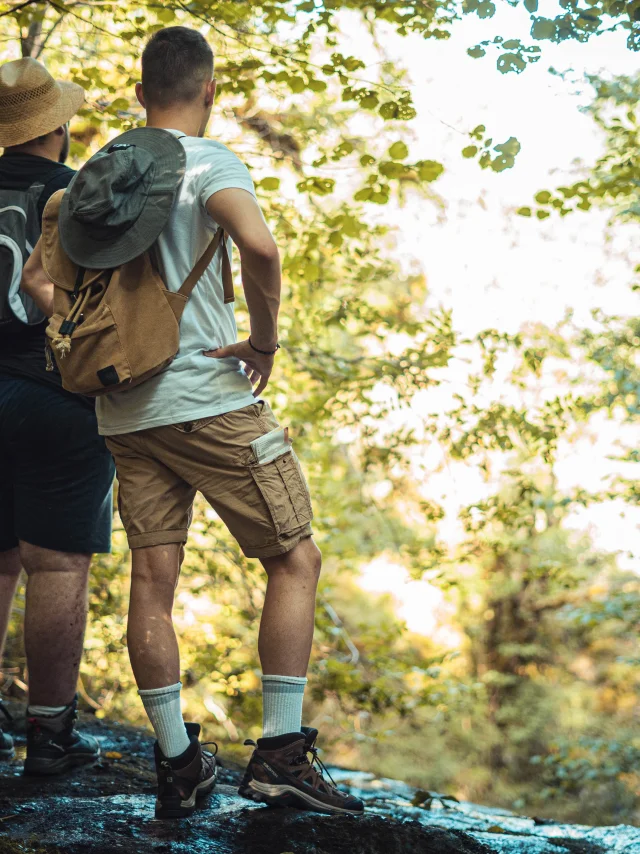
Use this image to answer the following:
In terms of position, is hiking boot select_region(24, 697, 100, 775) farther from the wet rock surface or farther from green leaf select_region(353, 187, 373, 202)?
green leaf select_region(353, 187, 373, 202)

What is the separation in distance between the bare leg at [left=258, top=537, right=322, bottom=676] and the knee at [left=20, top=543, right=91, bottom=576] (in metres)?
0.74

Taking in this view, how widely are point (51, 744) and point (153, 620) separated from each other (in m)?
0.80

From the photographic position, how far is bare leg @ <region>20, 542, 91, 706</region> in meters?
2.47

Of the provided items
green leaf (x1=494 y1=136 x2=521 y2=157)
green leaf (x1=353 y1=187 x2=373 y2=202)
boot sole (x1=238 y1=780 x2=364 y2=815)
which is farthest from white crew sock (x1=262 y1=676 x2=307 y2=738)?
green leaf (x1=353 y1=187 x2=373 y2=202)

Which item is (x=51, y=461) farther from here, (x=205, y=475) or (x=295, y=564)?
(x=295, y=564)

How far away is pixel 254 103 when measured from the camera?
580cm

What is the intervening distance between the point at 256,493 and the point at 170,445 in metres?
0.25

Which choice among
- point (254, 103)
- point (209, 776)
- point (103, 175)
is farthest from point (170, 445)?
point (254, 103)

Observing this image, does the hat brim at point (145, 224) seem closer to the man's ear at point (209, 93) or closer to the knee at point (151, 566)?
the man's ear at point (209, 93)

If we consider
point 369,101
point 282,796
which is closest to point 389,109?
point 369,101

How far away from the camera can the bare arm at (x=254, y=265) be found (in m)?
1.89

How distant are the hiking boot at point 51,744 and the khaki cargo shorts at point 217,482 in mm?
850

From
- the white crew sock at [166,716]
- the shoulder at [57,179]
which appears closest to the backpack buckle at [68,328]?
the shoulder at [57,179]

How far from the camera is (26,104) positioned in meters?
2.52
